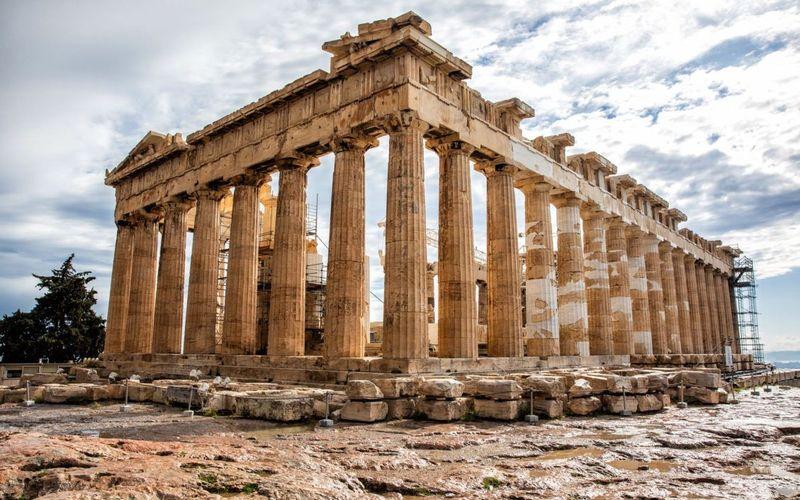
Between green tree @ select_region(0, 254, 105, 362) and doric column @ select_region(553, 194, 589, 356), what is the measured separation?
3132cm

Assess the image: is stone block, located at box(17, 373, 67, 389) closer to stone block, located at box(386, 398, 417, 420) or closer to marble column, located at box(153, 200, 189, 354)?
marble column, located at box(153, 200, 189, 354)

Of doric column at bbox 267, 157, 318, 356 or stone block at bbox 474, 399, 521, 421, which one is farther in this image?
doric column at bbox 267, 157, 318, 356

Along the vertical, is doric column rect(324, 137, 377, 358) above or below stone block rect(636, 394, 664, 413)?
above

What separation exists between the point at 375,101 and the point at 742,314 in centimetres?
4471

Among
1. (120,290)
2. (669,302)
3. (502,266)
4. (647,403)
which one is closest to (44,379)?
(120,290)

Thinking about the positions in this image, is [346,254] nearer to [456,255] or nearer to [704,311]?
[456,255]

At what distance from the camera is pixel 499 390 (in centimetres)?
1099

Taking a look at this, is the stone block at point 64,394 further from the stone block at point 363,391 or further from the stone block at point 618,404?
the stone block at point 618,404

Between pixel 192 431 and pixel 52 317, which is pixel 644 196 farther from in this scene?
pixel 52 317

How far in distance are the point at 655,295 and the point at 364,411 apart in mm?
24951

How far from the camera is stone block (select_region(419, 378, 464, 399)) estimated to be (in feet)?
35.5

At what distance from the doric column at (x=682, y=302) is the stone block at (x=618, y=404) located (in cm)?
2456

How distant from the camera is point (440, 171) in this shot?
1816 cm

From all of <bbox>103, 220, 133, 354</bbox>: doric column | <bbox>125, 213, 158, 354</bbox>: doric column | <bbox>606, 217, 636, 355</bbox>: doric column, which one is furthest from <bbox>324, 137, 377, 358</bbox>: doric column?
<bbox>103, 220, 133, 354</bbox>: doric column
